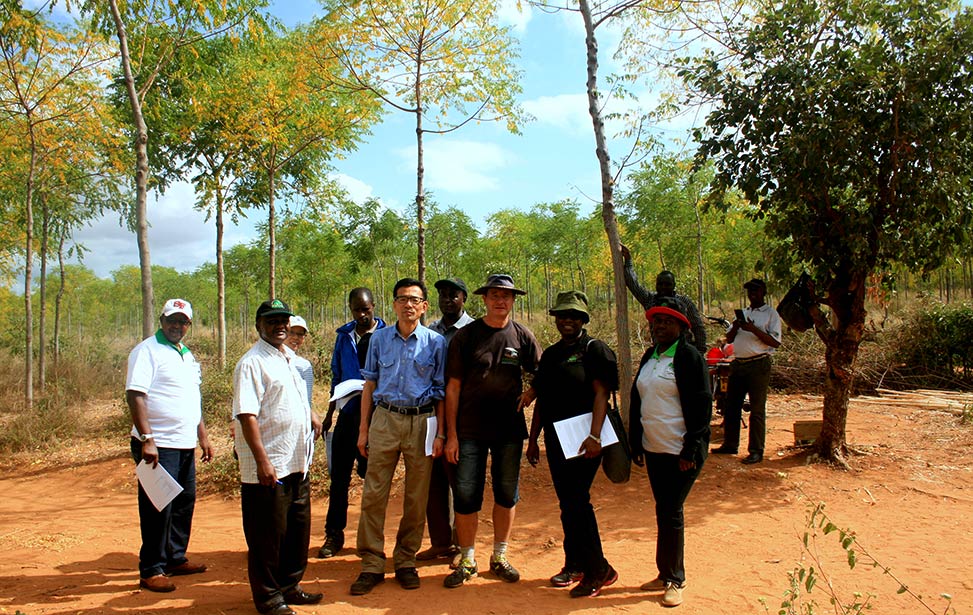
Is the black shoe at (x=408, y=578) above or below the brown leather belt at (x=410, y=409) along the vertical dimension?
below

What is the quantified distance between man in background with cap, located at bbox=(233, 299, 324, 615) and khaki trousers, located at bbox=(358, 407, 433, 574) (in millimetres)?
423

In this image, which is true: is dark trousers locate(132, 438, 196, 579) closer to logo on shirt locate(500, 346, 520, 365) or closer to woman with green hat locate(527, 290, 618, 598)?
logo on shirt locate(500, 346, 520, 365)

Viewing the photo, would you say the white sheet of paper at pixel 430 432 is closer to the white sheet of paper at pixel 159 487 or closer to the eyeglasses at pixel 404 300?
the eyeglasses at pixel 404 300

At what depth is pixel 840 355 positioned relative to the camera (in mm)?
6465

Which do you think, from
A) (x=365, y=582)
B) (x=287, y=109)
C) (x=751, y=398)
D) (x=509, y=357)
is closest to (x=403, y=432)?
(x=509, y=357)

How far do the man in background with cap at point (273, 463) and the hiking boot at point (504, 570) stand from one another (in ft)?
3.68

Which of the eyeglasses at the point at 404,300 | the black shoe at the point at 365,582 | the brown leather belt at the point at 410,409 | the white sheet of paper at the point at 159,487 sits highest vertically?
the eyeglasses at the point at 404,300

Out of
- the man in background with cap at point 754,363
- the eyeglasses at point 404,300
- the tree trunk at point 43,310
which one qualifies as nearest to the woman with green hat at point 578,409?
the eyeglasses at point 404,300

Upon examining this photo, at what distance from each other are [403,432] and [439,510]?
903 mm

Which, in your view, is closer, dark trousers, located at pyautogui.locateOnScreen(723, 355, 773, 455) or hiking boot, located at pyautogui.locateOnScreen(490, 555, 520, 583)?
hiking boot, located at pyautogui.locateOnScreen(490, 555, 520, 583)

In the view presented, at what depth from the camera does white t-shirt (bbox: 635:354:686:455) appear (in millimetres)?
3838

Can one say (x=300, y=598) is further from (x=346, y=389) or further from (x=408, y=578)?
(x=346, y=389)

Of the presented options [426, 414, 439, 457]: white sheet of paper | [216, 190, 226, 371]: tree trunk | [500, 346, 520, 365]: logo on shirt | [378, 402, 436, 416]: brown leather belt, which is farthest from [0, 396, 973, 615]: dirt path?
[216, 190, 226, 371]: tree trunk

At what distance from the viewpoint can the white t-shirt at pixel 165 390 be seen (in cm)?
413
